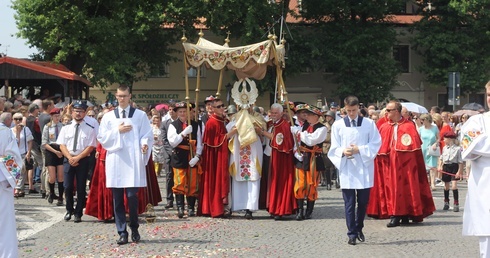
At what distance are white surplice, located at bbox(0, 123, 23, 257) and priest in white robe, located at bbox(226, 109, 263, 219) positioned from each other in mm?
6108

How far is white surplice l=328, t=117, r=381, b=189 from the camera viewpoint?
37.9 ft

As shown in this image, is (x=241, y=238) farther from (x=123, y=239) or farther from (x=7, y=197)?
(x=7, y=197)

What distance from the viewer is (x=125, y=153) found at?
11.5 m

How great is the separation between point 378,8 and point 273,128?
1370 inches

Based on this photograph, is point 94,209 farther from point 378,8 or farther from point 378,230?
point 378,8

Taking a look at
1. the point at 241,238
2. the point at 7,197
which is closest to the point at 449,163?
the point at 241,238

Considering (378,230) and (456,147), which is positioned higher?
(456,147)

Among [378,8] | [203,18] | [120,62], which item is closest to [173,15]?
[203,18]

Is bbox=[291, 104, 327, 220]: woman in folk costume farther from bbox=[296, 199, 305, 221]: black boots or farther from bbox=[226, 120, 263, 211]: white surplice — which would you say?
bbox=[226, 120, 263, 211]: white surplice

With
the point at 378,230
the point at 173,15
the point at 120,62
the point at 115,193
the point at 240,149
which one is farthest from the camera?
the point at 173,15

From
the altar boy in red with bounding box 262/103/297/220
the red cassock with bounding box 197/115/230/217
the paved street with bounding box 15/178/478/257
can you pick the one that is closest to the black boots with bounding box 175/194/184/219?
the paved street with bounding box 15/178/478/257

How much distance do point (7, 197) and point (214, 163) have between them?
621 centimetres

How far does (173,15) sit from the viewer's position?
147 feet

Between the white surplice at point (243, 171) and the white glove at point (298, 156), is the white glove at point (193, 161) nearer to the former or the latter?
the white surplice at point (243, 171)
